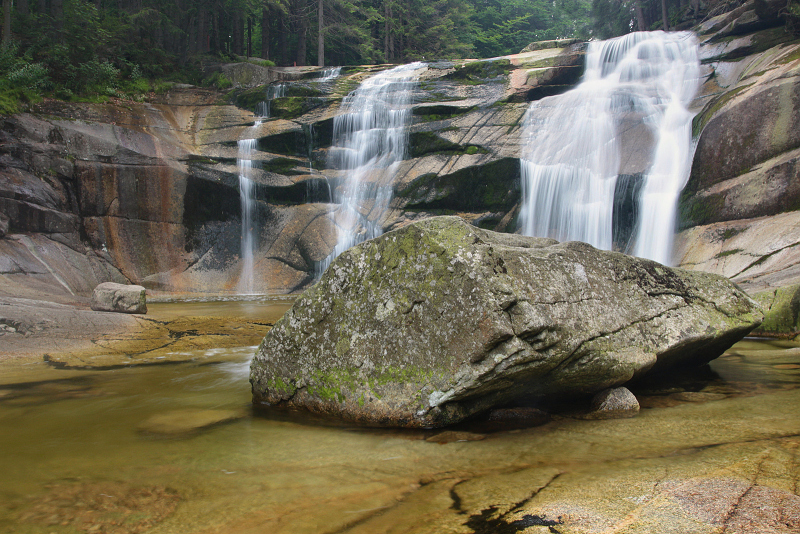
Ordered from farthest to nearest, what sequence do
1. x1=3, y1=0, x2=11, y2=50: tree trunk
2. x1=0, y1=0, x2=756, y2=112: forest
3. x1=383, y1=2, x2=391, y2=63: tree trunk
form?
x1=383, y1=2, x2=391, y2=63: tree trunk, x1=3, y1=0, x2=11, y2=50: tree trunk, x1=0, y1=0, x2=756, y2=112: forest

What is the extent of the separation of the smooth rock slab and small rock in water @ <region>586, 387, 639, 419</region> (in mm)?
9022

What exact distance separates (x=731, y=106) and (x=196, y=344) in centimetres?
A: 1389

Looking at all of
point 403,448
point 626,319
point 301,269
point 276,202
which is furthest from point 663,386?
point 276,202

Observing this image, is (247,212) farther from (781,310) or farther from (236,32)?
(781,310)

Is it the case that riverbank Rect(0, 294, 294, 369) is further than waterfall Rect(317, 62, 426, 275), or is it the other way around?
waterfall Rect(317, 62, 426, 275)

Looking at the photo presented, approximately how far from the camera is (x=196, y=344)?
7.58m

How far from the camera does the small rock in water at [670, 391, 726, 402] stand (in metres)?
4.15

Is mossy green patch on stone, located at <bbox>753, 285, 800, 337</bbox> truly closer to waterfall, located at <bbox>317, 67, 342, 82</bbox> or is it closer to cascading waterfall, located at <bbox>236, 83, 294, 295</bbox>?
cascading waterfall, located at <bbox>236, 83, 294, 295</bbox>

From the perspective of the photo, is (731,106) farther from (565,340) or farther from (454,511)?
(454,511)

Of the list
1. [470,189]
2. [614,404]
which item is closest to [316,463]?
[614,404]

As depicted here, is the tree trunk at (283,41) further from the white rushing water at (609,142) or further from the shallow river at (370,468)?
the shallow river at (370,468)

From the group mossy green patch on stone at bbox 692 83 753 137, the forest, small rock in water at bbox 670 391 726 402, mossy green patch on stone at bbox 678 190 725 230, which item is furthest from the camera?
the forest

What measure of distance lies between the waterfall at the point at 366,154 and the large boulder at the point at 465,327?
12.1 metres

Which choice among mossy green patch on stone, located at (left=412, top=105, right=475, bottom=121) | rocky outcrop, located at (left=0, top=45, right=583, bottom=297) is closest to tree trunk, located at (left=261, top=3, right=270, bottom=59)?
rocky outcrop, located at (left=0, top=45, right=583, bottom=297)
